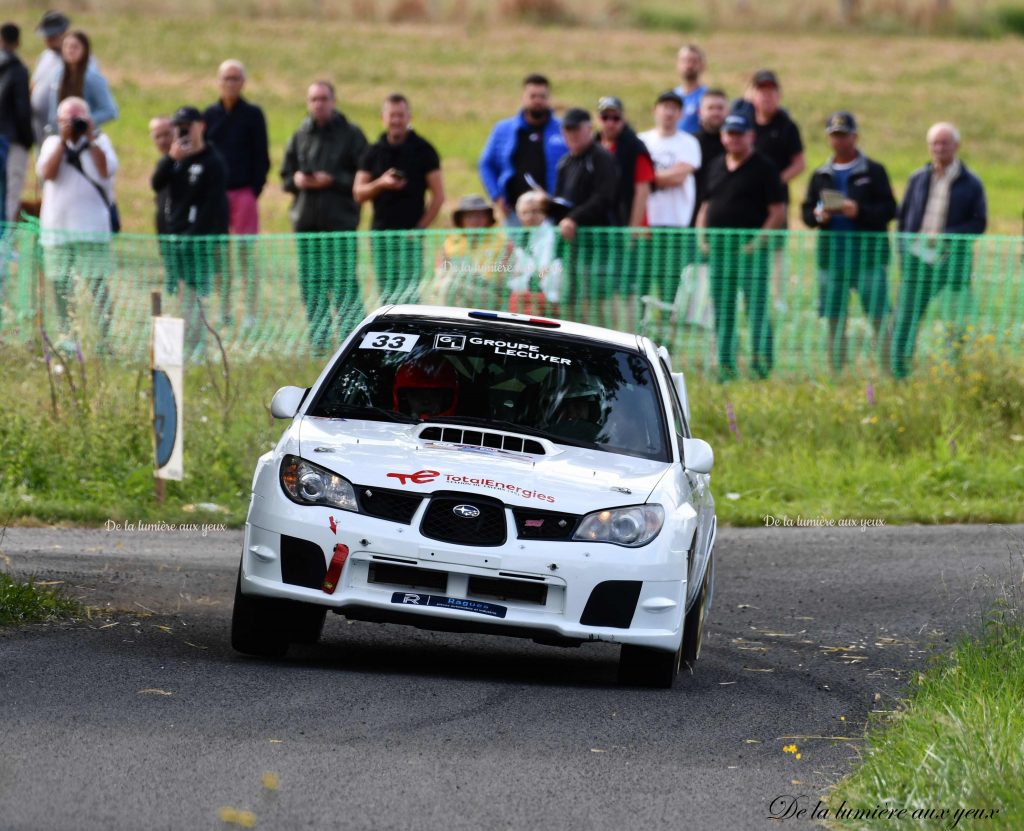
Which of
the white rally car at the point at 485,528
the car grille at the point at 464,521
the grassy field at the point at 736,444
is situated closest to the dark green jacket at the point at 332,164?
the grassy field at the point at 736,444

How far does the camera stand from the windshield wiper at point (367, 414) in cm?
922

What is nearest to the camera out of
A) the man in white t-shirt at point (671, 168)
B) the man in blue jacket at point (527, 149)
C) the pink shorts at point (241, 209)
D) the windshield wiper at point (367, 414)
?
the windshield wiper at point (367, 414)

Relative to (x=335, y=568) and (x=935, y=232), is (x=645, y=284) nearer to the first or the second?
(x=935, y=232)

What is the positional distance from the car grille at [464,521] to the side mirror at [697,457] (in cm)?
122

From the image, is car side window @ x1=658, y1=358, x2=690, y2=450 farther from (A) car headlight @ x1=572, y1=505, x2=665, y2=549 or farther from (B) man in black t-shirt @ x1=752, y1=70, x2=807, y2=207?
(B) man in black t-shirt @ x1=752, y1=70, x2=807, y2=207

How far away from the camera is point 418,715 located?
766 centimetres

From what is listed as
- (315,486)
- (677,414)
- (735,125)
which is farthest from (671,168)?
(315,486)

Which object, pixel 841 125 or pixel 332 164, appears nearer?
pixel 841 125

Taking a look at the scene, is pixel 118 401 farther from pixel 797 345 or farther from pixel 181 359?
pixel 797 345

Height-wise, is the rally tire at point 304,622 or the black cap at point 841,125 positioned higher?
the black cap at point 841,125

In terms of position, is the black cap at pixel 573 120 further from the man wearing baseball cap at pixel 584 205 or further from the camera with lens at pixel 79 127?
the camera with lens at pixel 79 127

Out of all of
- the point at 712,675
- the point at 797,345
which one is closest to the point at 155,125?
the point at 797,345

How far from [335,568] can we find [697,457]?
1.88 metres

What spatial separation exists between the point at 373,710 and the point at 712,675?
2.09m
